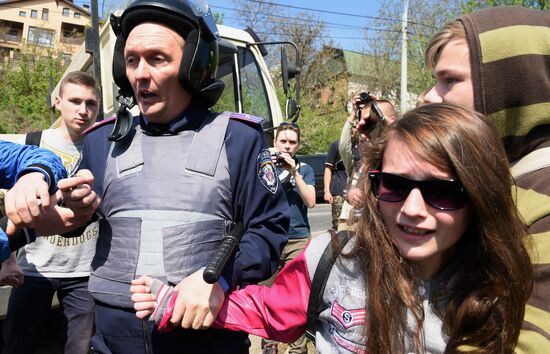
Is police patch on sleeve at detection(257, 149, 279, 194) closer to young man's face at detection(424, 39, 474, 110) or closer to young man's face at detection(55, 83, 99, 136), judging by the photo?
young man's face at detection(424, 39, 474, 110)

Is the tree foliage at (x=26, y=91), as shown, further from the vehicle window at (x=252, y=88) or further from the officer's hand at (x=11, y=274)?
the officer's hand at (x=11, y=274)

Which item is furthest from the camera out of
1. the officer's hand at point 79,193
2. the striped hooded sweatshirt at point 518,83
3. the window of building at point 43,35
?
the window of building at point 43,35

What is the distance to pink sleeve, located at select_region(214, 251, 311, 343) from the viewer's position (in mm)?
1386

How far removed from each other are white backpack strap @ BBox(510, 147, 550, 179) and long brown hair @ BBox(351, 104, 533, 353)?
0.08 meters

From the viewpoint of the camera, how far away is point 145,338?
163 centimetres

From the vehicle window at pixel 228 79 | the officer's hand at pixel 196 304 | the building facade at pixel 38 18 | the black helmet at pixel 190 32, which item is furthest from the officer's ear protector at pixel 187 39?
the building facade at pixel 38 18

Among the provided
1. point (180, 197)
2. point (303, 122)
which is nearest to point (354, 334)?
point (180, 197)

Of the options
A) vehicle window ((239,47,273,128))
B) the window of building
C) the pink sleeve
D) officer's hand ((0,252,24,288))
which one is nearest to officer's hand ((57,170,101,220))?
the pink sleeve

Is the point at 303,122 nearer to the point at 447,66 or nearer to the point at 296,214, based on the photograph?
the point at 296,214

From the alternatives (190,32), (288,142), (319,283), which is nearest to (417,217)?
(319,283)

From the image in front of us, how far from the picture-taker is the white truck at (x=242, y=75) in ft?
15.3

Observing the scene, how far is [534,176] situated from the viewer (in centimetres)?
119

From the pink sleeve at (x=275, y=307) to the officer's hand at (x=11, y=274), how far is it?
1375mm

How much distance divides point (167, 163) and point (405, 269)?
92 cm
